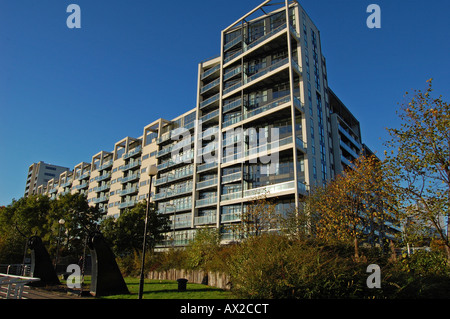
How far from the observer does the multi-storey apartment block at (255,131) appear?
34750 mm

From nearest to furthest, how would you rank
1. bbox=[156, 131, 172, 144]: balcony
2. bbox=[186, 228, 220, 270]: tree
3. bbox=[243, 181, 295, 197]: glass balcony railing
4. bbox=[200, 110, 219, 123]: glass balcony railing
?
bbox=[186, 228, 220, 270]: tree, bbox=[243, 181, 295, 197]: glass balcony railing, bbox=[200, 110, 219, 123]: glass balcony railing, bbox=[156, 131, 172, 144]: balcony

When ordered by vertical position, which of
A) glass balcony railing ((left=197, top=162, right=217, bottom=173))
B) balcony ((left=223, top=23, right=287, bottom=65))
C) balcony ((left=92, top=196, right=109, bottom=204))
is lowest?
balcony ((left=92, top=196, right=109, bottom=204))

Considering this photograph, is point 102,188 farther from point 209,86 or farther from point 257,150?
point 257,150

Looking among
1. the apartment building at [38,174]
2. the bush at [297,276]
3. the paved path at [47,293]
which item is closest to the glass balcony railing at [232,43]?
the paved path at [47,293]

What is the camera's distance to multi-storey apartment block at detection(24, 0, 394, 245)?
3475 cm

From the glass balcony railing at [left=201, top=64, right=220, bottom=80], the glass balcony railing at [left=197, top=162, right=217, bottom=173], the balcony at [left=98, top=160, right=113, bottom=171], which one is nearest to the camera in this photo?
the glass balcony railing at [left=197, top=162, right=217, bottom=173]

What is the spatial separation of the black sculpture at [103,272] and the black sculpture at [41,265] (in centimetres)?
652

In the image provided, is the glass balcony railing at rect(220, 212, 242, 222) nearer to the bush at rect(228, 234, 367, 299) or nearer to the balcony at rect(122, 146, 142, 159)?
the bush at rect(228, 234, 367, 299)

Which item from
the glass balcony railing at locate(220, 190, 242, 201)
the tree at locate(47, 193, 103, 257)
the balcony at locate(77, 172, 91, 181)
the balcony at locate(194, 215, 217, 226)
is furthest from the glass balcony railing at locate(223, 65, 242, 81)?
the balcony at locate(77, 172, 91, 181)

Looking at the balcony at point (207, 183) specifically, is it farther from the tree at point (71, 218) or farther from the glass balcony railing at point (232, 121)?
the tree at point (71, 218)

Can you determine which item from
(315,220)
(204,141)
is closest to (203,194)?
(204,141)

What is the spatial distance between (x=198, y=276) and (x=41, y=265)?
32.6 feet

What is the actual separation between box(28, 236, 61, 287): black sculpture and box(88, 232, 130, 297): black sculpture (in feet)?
21.4

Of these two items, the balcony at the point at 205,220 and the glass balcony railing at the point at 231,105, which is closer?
the balcony at the point at 205,220
